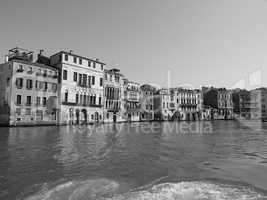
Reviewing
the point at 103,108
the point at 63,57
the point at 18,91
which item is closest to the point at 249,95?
the point at 103,108

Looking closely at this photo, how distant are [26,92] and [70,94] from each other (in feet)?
29.2

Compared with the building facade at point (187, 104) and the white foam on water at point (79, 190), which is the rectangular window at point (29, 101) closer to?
the white foam on water at point (79, 190)

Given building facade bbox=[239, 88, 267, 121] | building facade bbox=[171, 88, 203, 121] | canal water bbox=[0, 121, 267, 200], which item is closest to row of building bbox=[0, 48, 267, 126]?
building facade bbox=[171, 88, 203, 121]

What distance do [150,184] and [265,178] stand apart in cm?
352

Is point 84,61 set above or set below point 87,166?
above

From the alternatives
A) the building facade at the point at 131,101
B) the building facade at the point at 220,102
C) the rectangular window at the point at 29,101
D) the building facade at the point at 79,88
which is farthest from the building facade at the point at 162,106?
the rectangular window at the point at 29,101

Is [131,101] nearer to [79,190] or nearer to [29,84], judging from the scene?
[29,84]

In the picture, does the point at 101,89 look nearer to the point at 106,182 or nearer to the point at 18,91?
the point at 18,91

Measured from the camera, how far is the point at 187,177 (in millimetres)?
5906

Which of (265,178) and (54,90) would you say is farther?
(54,90)

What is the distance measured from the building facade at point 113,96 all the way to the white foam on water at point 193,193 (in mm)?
44910

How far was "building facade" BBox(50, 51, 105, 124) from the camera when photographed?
39.8m

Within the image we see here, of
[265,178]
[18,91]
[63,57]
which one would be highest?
[63,57]

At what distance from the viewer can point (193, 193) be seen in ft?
14.4
